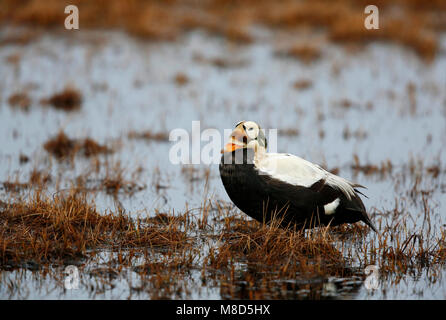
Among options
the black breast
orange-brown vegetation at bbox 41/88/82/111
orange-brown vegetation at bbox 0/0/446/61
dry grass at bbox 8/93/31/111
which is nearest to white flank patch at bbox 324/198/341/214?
the black breast

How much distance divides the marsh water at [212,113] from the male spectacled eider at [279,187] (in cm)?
81

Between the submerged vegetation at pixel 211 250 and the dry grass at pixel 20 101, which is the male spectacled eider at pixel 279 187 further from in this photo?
the dry grass at pixel 20 101

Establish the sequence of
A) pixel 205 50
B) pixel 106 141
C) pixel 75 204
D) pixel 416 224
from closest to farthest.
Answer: pixel 75 204 → pixel 416 224 → pixel 106 141 → pixel 205 50

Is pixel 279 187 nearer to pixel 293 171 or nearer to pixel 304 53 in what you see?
pixel 293 171

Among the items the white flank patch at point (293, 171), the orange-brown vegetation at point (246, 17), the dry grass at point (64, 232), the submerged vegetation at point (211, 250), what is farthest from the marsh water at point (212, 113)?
the white flank patch at point (293, 171)

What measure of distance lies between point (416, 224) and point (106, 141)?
14.4ft

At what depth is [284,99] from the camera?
38.2ft

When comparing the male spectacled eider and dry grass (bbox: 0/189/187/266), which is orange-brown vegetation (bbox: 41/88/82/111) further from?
the male spectacled eider

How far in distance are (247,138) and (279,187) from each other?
52 cm

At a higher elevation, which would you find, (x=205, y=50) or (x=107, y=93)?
(x=205, y=50)

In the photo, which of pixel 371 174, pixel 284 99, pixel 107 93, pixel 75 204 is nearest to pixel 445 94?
pixel 284 99

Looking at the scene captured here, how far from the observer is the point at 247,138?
573cm

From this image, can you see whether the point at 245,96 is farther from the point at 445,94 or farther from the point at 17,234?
the point at 17,234

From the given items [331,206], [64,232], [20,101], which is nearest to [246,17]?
[20,101]
